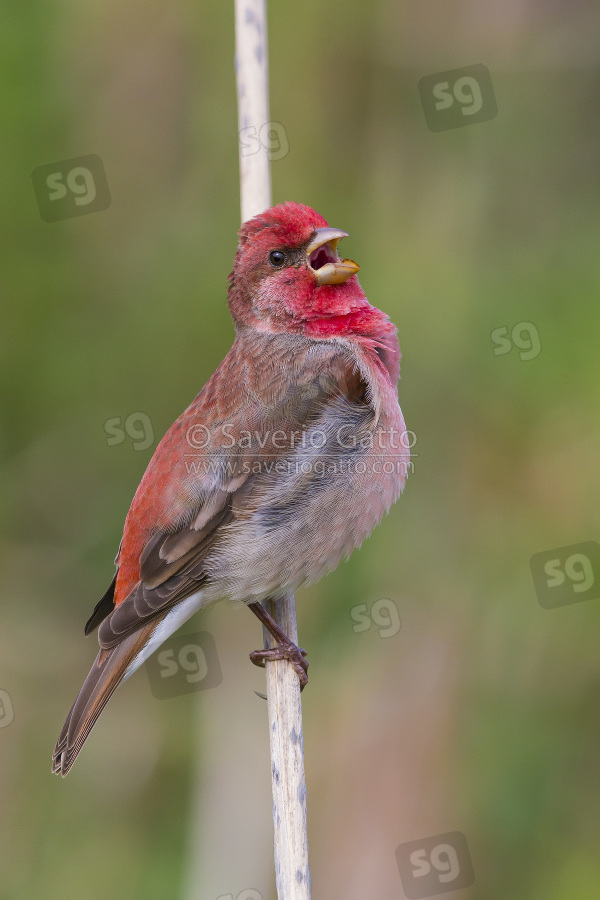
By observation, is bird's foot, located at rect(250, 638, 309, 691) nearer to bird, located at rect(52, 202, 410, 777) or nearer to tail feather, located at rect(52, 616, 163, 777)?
bird, located at rect(52, 202, 410, 777)

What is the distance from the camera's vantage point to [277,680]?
451 centimetres

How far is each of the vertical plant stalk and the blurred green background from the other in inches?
39.8

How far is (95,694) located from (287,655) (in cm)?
86

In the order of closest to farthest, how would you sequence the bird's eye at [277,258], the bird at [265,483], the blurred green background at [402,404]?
the bird at [265,483] < the bird's eye at [277,258] < the blurred green background at [402,404]

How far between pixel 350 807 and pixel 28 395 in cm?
286

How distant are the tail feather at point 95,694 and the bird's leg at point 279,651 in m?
0.50

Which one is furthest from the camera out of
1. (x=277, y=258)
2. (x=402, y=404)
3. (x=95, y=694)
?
(x=402, y=404)

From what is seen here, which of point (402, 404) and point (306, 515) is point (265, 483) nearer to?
point (306, 515)

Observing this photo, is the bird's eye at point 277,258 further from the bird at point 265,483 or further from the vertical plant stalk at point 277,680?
the vertical plant stalk at point 277,680

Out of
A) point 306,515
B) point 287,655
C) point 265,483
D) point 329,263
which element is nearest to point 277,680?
point 287,655

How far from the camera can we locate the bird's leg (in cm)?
470

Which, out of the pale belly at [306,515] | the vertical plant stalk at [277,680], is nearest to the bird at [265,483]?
the pale belly at [306,515]

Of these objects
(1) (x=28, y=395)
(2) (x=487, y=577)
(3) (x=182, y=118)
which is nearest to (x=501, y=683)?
(2) (x=487, y=577)

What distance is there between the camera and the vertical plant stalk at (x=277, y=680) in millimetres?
4090
